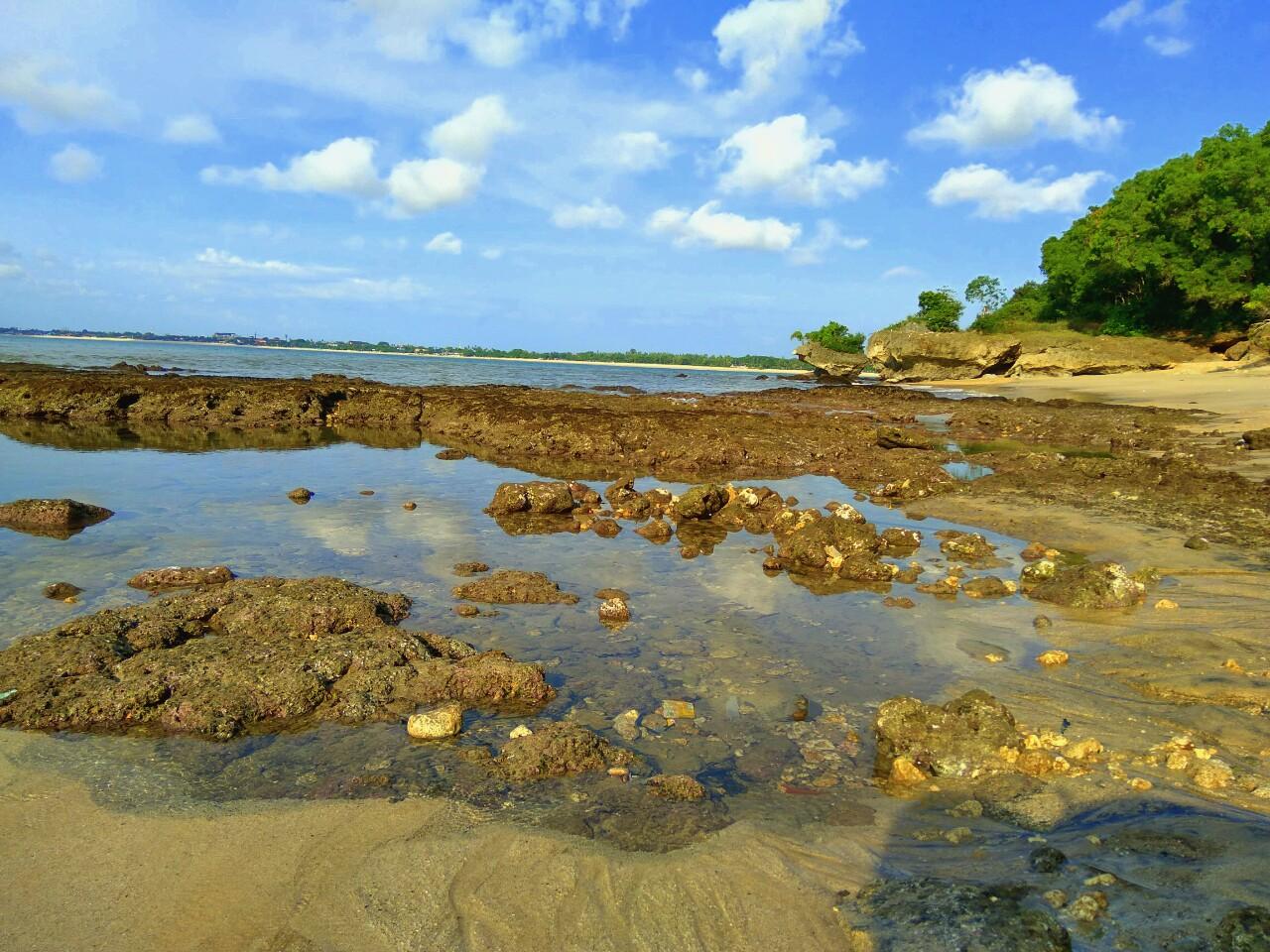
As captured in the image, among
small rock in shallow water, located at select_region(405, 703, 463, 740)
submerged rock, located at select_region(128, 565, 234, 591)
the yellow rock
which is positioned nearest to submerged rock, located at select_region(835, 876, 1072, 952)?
the yellow rock

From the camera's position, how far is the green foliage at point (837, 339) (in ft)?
254

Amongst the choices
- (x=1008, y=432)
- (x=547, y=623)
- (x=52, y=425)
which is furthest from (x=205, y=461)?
(x=1008, y=432)

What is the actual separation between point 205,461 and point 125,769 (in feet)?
43.7

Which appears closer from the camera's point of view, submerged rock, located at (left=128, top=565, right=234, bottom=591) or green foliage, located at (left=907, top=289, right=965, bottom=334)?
submerged rock, located at (left=128, top=565, right=234, bottom=591)

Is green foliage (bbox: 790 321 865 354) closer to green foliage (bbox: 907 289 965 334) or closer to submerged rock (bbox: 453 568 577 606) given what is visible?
green foliage (bbox: 907 289 965 334)

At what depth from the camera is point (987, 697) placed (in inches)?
185

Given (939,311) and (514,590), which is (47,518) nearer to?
(514,590)

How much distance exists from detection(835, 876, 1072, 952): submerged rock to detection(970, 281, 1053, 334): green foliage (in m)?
58.9

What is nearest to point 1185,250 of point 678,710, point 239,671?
point 678,710

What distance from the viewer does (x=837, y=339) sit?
78188 millimetres

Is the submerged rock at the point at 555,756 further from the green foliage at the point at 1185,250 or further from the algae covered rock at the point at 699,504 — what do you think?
the green foliage at the point at 1185,250

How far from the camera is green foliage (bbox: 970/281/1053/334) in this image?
57250 mm

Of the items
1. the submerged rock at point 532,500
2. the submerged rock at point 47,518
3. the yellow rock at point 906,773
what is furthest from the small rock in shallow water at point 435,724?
the submerged rock at point 47,518

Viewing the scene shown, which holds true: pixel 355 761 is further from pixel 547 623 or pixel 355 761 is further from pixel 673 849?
pixel 547 623
